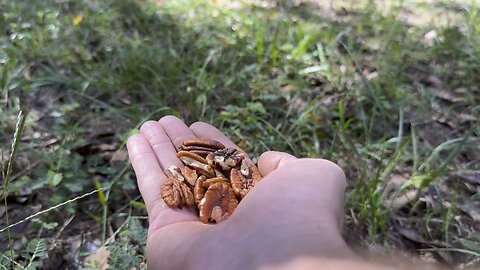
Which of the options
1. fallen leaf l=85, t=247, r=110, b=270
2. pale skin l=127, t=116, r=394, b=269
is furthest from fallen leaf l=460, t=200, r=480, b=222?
fallen leaf l=85, t=247, r=110, b=270

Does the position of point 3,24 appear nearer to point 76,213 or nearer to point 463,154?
point 76,213

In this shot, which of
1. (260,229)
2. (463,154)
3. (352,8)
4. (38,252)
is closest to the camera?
(260,229)

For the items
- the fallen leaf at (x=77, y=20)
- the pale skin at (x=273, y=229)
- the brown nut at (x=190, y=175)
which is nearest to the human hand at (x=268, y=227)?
the pale skin at (x=273, y=229)

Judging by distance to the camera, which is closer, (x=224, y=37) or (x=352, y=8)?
(x=224, y=37)


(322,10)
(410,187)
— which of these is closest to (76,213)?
(410,187)

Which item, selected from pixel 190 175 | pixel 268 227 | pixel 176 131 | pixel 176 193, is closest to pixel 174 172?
pixel 190 175

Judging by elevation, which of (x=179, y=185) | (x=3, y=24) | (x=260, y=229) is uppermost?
(x=260, y=229)

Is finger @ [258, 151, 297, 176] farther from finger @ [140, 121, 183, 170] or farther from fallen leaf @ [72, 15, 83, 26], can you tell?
fallen leaf @ [72, 15, 83, 26]

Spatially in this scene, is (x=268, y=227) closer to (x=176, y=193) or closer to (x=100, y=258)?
(x=176, y=193)
